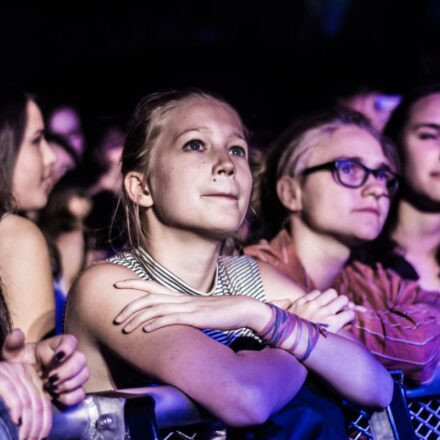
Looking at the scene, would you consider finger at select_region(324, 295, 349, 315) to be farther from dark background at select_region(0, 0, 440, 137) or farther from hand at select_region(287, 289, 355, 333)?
dark background at select_region(0, 0, 440, 137)

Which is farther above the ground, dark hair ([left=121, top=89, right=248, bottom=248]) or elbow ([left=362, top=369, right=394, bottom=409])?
dark hair ([left=121, top=89, right=248, bottom=248])

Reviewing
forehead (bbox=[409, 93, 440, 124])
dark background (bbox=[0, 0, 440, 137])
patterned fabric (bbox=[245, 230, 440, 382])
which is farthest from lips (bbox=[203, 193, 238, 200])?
dark background (bbox=[0, 0, 440, 137])

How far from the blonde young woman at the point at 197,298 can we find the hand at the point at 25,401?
0.38 m

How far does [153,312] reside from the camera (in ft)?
5.91

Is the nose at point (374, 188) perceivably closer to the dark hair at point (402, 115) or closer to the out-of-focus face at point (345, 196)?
the out-of-focus face at point (345, 196)

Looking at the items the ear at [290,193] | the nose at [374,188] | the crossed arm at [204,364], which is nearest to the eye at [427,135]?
the nose at [374,188]

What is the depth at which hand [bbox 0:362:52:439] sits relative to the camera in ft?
3.87

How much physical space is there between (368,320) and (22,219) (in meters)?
1.16

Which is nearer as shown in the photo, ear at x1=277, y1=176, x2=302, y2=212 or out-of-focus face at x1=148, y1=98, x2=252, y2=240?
out-of-focus face at x1=148, y1=98, x2=252, y2=240

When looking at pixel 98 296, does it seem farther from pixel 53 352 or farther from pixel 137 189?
pixel 53 352

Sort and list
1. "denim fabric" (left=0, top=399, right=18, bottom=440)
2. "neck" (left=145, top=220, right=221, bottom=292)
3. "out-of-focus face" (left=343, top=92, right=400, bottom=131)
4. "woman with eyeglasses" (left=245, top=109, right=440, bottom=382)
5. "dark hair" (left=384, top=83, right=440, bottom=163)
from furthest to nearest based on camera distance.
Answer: "out-of-focus face" (left=343, top=92, right=400, bottom=131) < "dark hair" (left=384, top=83, right=440, bottom=163) < "woman with eyeglasses" (left=245, top=109, right=440, bottom=382) < "neck" (left=145, top=220, right=221, bottom=292) < "denim fabric" (left=0, top=399, right=18, bottom=440)

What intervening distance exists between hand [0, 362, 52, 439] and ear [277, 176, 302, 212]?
2113mm

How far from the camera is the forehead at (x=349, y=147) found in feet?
10.4

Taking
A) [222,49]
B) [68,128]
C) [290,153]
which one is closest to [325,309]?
→ [290,153]
